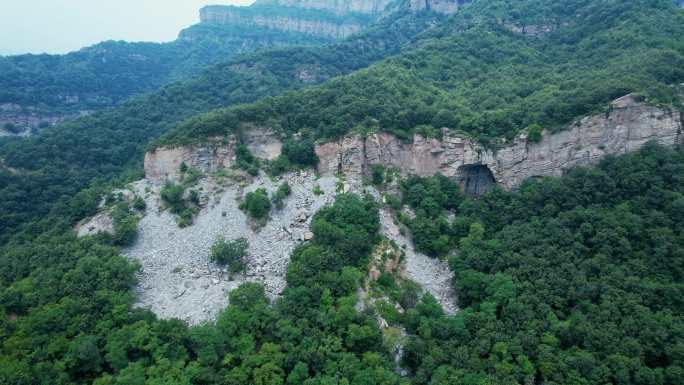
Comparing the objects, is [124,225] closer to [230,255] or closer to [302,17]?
[230,255]

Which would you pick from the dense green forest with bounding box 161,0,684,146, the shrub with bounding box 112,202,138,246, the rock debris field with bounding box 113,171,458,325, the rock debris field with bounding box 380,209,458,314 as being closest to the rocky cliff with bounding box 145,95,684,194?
the dense green forest with bounding box 161,0,684,146

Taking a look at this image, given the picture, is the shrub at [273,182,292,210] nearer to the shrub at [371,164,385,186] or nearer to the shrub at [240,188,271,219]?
→ the shrub at [240,188,271,219]

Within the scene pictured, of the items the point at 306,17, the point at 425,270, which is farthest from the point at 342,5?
the point at 425,270

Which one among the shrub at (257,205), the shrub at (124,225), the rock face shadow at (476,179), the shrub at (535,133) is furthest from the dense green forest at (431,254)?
the shrub at (257,205)

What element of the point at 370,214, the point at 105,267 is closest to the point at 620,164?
the point at 370,214

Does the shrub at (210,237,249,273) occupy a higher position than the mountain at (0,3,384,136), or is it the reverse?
the mountain at (0,3,384,136)

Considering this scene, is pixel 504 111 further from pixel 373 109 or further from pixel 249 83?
pixel 249 83
